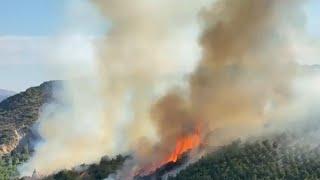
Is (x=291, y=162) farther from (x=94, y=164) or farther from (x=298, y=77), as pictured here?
(x=298, y=77)

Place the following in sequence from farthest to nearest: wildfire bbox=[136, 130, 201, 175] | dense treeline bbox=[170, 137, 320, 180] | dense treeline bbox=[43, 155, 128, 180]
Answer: wildfire bbox=[136, 130, 201, 175]
dense treeline bbox=[43, 155, 128, 180]
dense treeline bbox=[170, 137, 320, 180]

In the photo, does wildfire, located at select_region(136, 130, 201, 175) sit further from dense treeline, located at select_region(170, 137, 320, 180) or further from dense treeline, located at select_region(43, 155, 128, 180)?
dense treeline, located at select_region(170, 137, 320, 180)

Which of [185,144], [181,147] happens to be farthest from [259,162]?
[185,144]

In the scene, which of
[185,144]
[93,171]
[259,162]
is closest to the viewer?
[259,162]

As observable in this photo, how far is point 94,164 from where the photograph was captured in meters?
147

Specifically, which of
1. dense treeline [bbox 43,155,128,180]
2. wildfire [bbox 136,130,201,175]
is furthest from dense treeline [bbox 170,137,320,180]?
dense treeline [bbox 43,155,128,180]

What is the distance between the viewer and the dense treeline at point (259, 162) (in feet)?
399

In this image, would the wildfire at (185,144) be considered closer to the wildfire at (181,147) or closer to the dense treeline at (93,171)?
the wildfire at (181,147)

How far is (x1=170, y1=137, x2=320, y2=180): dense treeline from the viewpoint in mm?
121569

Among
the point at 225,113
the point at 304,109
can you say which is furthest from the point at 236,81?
the point at 304,109

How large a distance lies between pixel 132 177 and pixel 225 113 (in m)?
31.4

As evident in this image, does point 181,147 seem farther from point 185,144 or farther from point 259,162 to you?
point 259,162

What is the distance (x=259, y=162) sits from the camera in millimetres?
127875

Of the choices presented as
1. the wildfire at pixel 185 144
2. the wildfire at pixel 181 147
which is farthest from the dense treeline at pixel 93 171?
the wildfire at pixel 185 144
